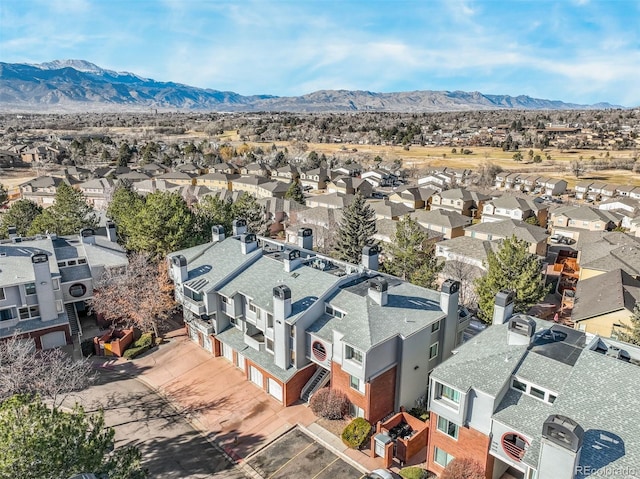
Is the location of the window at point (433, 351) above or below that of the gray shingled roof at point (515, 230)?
below

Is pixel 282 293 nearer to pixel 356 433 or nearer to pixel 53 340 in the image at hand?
pixel 356 433

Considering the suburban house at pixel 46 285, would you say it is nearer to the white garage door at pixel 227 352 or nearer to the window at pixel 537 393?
the white garage door at pixel 227 352

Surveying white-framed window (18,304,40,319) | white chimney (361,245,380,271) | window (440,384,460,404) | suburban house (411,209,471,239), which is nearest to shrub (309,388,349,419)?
window (440,384,460,404)

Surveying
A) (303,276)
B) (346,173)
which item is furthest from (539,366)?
(346,173)

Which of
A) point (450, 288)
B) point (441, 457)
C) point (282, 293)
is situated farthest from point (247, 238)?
point (441, 457)

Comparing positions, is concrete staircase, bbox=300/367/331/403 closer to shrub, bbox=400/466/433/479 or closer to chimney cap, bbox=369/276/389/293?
chimney cap, bbox=369/276/389/293

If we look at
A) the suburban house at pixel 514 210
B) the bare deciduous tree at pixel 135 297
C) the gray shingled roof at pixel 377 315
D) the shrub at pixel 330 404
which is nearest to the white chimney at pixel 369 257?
the gray shingled roof at pixel 377 315
